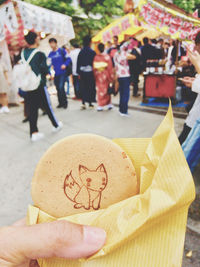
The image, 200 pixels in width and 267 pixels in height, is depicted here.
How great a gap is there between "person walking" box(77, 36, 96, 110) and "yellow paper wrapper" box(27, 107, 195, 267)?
18.1 feet

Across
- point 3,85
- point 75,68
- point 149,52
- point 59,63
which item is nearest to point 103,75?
point 59,63

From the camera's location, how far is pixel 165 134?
0.63 metres

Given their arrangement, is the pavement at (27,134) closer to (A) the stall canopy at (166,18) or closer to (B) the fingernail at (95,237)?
(B) the fingernail at (95,237)

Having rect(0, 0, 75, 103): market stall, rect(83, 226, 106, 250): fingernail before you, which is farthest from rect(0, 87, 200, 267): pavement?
rect(0, 0, 75, 103): market stall

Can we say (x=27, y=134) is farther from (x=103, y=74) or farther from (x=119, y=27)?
(x=119, y=27)

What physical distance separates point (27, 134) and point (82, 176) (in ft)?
13.2

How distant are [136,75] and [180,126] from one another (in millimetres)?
3609

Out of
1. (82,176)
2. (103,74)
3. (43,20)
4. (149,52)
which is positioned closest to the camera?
(82,176)

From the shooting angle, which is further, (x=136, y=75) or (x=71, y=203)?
(x=136, y=75)

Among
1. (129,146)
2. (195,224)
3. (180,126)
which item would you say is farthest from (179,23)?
(129,146)

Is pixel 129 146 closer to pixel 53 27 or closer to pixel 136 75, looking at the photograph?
pixel 53 27

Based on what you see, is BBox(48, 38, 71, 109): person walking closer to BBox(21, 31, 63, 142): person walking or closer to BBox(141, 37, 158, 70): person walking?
BBox(21, 31, 63, 142): person walking

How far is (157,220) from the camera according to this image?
557mm

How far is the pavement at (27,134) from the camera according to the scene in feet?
7.84
